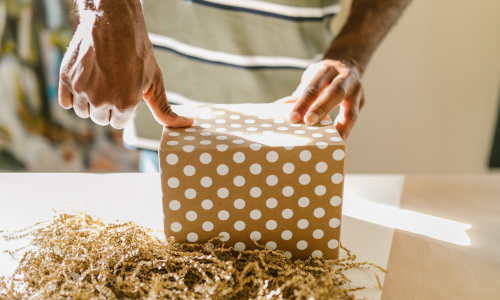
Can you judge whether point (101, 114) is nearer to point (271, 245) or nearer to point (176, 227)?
point (176, 227)

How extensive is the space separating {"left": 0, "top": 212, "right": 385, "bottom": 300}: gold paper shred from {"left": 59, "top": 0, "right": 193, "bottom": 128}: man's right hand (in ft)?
0.68

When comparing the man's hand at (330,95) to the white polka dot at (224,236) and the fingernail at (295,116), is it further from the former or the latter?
the white polka dot at (224,236)

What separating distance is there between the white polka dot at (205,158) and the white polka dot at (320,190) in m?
0.17

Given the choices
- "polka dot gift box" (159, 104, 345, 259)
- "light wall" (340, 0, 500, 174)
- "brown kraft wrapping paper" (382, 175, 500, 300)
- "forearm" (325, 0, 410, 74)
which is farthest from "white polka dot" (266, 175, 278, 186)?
"light wall" (340, 0, 500, 174)

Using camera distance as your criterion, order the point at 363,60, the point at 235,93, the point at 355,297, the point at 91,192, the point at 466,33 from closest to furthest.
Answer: the point at 355,297 → the point at 91,192 → the point at 363,60 → the point at 235,93 → the point at 466,33

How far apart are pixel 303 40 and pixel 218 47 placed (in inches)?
9.9

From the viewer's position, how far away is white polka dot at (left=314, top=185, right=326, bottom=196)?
580 millimetres

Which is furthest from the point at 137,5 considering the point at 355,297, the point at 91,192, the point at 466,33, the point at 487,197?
the point at 466,33

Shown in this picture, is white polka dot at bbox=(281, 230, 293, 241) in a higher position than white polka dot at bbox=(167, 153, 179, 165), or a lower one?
lower

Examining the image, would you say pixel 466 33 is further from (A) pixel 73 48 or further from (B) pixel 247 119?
(A) pixel 73 48

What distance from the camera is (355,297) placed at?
21.7 inches

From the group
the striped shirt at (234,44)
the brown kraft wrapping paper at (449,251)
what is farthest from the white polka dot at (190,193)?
the striped shirt at (234,44)

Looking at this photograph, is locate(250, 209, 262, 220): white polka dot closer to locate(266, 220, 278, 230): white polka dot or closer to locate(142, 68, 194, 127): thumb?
locate(266, 220, 278, 230): white polka dot

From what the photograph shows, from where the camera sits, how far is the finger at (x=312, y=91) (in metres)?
0.69
